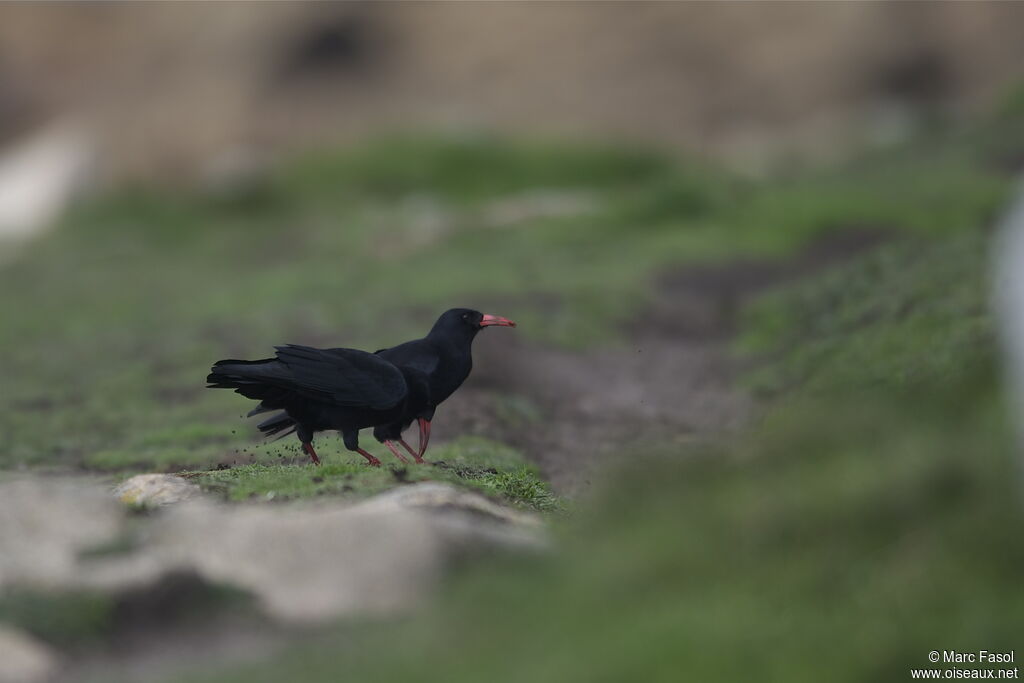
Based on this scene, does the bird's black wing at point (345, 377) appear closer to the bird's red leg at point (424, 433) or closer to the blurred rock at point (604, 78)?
the bird's red leg at point (424, 433)

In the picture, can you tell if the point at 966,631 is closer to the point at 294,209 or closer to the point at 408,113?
the point at 294,209

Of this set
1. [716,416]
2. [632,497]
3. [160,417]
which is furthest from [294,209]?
[632,497]

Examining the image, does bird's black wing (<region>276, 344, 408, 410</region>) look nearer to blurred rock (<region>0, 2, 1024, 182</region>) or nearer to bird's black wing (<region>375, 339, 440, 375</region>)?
bird's black wing (<region>375, 339, 440, 375</region>)

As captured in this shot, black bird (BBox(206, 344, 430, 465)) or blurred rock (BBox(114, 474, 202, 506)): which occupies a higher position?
black bird (BBox(206, 344, 430, 465))

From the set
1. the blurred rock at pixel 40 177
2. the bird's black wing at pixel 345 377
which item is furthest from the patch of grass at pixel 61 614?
the blurred rock at pixel 40 177

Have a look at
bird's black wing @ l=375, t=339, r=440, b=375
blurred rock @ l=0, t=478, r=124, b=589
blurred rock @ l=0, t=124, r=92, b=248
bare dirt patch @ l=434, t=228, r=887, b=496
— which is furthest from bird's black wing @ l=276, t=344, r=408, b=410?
blurred rock @ l=0, t=124, r=92, b=248

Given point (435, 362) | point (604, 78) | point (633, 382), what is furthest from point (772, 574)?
point (604, 78)
